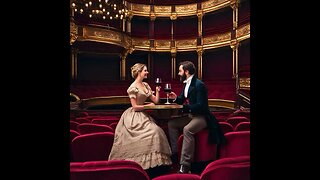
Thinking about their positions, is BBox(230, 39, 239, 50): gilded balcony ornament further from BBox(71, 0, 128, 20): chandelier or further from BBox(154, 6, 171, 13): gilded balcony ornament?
BBox(71, 0, 128, 20): chandelier

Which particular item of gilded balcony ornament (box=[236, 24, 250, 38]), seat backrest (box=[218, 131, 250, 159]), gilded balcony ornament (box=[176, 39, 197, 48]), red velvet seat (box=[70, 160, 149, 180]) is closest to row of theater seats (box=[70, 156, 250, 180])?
red velvet seat (box=[70, 160, 149, 180])

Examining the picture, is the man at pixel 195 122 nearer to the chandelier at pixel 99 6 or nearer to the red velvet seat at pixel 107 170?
the red velvet seat at pixel 107 170

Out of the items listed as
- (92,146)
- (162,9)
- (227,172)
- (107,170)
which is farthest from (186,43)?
(107,170)

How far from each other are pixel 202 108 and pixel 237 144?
46cm

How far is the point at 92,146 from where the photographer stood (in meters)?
Answer: 2.00

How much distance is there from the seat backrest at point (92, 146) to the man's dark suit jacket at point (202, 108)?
0.75m

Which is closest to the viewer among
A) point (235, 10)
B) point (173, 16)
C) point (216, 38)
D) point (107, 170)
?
point (107, 170)

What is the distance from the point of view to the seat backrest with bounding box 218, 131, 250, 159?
6.54 feet

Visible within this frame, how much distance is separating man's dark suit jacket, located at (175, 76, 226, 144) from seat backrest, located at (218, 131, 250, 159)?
0.20 feet

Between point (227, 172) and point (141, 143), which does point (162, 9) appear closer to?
point (141, 143)

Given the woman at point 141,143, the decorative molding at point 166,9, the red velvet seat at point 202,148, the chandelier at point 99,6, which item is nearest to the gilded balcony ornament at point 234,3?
the decorative molding at point 166,9
